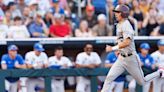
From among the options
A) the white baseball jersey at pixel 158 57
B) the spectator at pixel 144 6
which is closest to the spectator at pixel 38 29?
the white baseball jersey at pixel 158 57

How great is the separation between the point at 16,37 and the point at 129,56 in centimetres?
402

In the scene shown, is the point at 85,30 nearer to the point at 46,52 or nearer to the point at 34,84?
the point at 46,52

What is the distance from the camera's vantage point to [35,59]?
12508 mm

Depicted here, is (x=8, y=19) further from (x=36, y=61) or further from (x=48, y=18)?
(x=36, y=61)

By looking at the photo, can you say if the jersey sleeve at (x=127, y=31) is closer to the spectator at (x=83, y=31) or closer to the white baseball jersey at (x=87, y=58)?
the white baseball jersey at (x=87, y=58)

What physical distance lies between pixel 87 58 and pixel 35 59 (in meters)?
1.20

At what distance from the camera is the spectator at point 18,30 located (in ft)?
43.0

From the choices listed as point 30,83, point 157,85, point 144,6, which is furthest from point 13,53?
point 144,6

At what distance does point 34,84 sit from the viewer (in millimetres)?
11664

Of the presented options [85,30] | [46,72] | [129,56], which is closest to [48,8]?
[85,30]

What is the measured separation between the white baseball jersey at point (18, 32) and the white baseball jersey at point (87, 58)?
132cm

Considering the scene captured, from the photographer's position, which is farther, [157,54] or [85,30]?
[85,30]

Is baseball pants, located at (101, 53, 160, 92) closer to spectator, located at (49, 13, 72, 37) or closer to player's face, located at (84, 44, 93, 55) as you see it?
player's face, located at (84, 44, 93, 55)

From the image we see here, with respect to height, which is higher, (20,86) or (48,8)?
(48,8)
